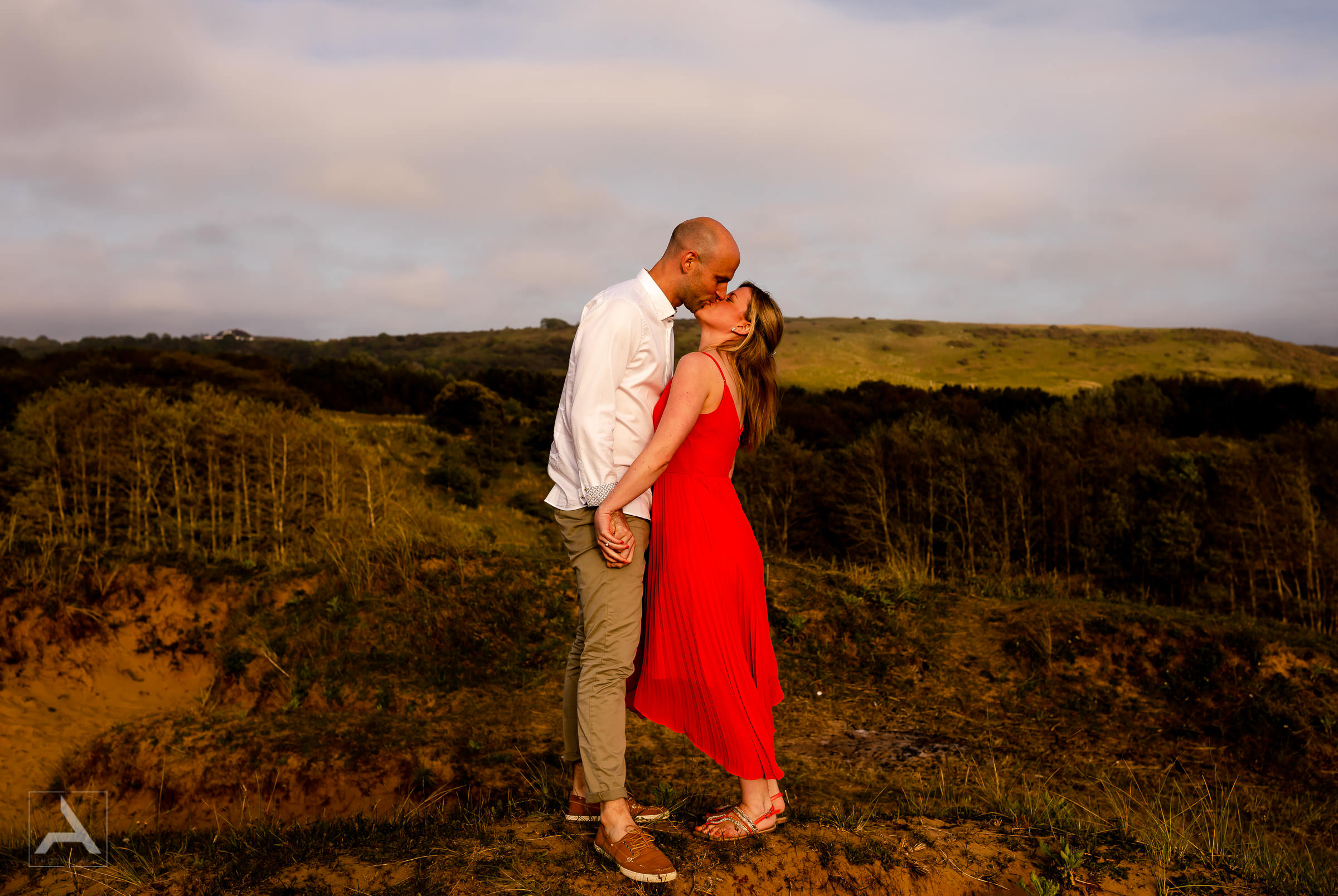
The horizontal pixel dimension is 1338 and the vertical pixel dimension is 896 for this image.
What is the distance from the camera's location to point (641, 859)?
2.86 metres

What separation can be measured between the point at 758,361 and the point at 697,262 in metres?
0.51

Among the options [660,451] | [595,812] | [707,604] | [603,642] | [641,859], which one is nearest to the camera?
[641,859]

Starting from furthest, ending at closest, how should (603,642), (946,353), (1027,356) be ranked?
(946,353) < (1027,356) < (603,642)

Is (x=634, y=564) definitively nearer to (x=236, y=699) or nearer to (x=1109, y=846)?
(x=1109, y=846)

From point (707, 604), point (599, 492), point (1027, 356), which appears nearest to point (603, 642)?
point (707, 604)

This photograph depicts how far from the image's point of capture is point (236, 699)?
7.45 metres

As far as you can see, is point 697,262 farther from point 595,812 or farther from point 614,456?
point 595,812

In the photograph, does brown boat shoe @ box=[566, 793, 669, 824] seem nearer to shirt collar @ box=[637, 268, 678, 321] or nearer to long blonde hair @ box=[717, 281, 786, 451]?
long blonde hair @ box=[717, 281, 786, 451]

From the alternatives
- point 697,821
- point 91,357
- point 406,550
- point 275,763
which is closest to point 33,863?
point 275,763

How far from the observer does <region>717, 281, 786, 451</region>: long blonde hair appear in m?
3.27

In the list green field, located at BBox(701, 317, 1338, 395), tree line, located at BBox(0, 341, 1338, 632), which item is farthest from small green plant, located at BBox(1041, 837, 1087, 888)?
green field, located at BBox(701, 317, 1338, 395)

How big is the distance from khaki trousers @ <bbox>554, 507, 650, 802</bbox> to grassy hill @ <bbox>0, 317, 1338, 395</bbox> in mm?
35390

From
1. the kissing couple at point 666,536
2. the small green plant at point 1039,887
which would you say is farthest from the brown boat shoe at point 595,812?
the small green plant at point 1039,887

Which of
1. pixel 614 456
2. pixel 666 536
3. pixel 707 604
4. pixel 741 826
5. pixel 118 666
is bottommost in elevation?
pixel 118 666
